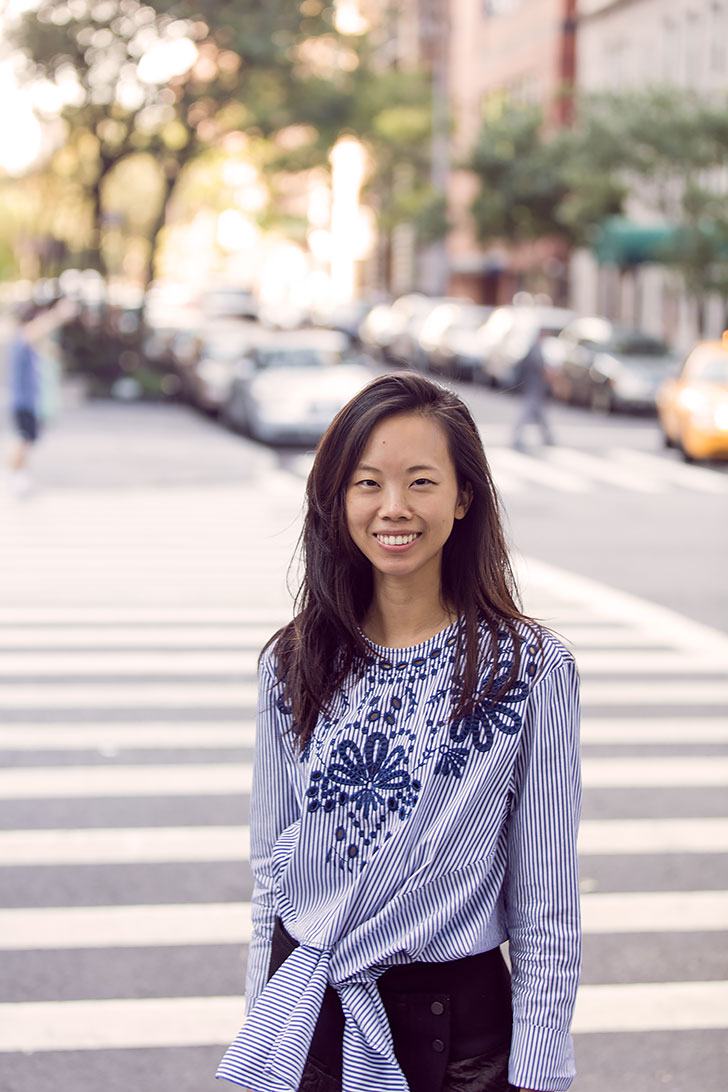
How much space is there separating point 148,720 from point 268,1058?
6438 millimetres

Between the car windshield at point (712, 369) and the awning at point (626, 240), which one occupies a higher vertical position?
the awning at point (626, 240)

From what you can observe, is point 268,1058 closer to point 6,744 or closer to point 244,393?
point 6,744

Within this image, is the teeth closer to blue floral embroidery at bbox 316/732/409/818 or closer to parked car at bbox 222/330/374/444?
blue floral embroidery at bbox 316/732/409/818

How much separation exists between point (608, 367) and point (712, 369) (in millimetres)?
8423

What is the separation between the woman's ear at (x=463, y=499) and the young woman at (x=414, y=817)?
0.03m

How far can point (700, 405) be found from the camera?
81.7 ft

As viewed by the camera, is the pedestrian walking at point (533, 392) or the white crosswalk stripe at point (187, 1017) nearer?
the white crosswalk stripe at point (187, 1017)

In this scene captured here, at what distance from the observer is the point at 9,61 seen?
3434cm

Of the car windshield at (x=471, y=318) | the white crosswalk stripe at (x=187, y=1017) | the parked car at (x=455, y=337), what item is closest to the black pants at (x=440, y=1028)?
the white crosswalk stripe at (x=187, y=1017)

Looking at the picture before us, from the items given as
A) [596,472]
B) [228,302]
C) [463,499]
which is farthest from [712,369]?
[228,302]

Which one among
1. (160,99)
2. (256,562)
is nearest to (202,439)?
(160,99)

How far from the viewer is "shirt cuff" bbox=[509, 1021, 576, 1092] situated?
8.54 ft

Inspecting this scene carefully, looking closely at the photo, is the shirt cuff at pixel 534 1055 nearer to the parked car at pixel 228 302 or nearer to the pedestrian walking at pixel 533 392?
the pedestrian walking at pixel 533 392

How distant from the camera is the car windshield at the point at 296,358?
90.9ft
